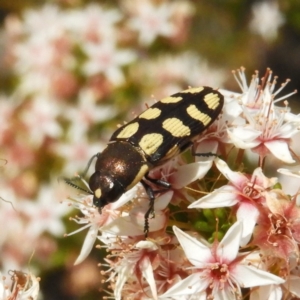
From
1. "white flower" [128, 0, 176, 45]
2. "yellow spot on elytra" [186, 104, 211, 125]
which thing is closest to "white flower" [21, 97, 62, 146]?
"white flower" [128, 0, 176, 45]

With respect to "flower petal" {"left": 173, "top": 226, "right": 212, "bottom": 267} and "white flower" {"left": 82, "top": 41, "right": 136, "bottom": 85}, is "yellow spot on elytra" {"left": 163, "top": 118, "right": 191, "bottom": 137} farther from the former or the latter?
"white flower" {"left": 82, "top": 41, "right": 136, "bottom": 85}

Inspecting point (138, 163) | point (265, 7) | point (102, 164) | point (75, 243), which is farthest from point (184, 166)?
point (265, 7)

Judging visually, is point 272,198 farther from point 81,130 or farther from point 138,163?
point 81,130

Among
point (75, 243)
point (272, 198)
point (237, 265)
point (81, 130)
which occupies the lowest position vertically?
point (75, 243)

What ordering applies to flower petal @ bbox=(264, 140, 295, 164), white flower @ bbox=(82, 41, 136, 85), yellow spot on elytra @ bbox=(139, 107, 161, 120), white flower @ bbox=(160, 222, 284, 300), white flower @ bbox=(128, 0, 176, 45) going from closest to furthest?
white flower @ bbox=(160, 222, 284, 300) < flower petal @ bbox=(264, 140, 295, 164) < yellow spot on elytra @ bbox=(139, 107, 161, 120) < white flower @ bbox=(82, 41, 136, 85) < white flower @ bbox=(128, 0, 176, 45)

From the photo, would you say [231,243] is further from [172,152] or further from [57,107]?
[57,107]

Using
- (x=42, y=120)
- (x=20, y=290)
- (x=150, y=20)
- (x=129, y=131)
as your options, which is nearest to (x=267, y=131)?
(x=129, y=131)

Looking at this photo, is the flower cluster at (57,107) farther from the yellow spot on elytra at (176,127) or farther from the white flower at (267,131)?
the white flower at (267,131)
